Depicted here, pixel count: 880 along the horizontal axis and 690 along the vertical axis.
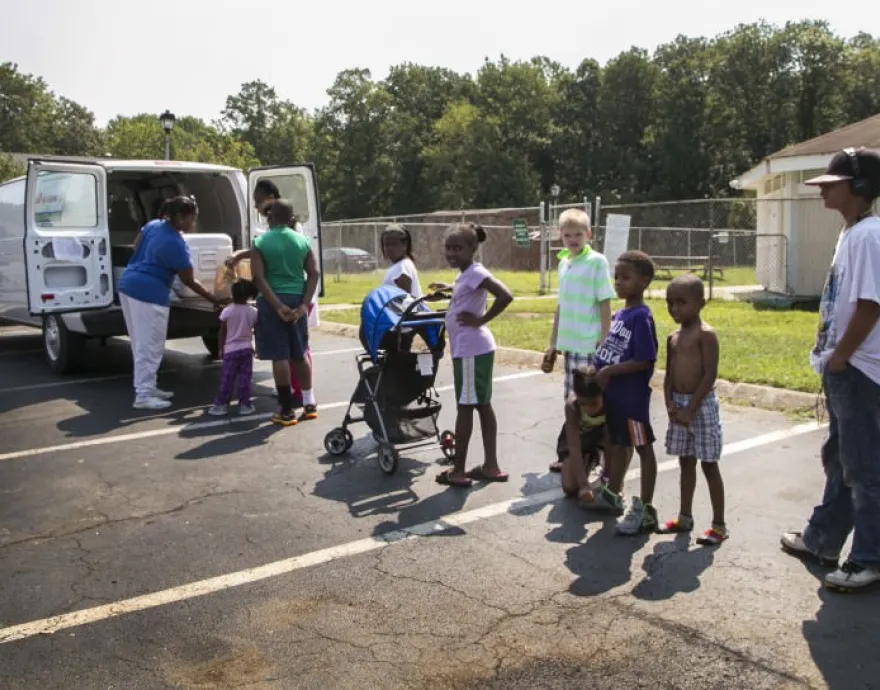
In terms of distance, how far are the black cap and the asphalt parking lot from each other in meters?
1.86

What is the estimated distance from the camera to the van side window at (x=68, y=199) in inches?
352

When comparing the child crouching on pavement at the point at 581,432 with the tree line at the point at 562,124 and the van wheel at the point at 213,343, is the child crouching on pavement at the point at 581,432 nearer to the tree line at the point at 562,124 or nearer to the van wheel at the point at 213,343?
the van wheel at the point at 213,343

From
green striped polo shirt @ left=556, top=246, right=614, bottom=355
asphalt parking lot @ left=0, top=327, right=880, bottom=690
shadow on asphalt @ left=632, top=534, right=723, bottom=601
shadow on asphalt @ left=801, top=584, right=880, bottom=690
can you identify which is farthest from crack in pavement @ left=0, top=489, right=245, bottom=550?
shadow on asphalt @ left=801, top=584, right=880, bottom=690

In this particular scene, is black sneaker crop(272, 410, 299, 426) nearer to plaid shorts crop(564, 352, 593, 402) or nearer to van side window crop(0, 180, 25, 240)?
plaid shorts crop(564, 352, 593, 402)

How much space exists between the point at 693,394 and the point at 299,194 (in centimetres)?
687

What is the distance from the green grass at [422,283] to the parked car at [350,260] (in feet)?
1.70

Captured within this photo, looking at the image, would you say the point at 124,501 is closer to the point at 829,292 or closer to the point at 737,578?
the point at 737,578

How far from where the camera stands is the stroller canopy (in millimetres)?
5875

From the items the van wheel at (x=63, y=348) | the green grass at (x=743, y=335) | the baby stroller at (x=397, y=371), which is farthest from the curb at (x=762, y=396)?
the van wheel at (x=63, y=348)

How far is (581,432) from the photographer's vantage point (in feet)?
17.2

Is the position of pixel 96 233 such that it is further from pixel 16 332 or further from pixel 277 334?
pixel 16 332

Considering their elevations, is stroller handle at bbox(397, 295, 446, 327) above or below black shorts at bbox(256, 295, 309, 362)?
above

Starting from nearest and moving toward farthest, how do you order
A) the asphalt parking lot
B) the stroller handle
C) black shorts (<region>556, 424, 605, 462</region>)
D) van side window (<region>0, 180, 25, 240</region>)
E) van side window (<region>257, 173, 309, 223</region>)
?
the asphalt parking lot → black shorts (<region>556, 424, 605, 462</region>) → the stroller handle → van side window (<region>257, 173, 309, 223</region>) → van side window (<region>0, 180, 25, 240</region>)

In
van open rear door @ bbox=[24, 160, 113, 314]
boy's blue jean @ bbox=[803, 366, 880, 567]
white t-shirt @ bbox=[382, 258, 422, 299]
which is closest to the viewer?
boy's blue jean @ bbox=[803, 366, 880, 567]
